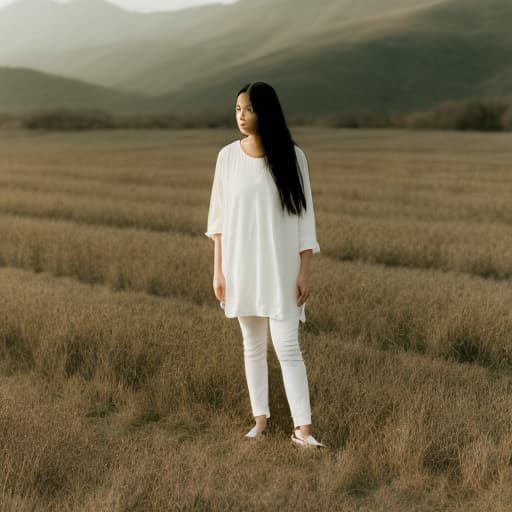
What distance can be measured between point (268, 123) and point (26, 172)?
2162cm

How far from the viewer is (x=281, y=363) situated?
169 inches

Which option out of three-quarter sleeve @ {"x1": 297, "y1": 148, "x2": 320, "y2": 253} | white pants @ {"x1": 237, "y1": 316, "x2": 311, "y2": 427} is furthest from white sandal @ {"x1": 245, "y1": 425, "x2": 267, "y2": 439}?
three-quarter sleeve @ {"x1": 297, "y1": 148, "x2": 320, "y2": 253}

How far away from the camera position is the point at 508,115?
189ft

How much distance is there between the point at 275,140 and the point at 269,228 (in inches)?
19.3

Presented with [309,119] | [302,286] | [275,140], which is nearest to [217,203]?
[275,140]

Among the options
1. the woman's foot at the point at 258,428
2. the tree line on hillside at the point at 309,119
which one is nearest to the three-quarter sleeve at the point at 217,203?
the woman's foot at the point at 258,428

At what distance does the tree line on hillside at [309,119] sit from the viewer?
59469 millimetres

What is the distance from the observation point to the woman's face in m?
4.16

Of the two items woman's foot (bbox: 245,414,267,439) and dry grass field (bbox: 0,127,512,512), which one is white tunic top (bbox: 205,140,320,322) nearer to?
woman's foot (bbox: 245,414,267,439)

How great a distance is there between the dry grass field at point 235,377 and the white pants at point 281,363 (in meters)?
0.25

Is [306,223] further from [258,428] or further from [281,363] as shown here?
[258,428]

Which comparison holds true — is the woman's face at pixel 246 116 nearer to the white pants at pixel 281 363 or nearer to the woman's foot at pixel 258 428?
the white pants at pixel 281 363

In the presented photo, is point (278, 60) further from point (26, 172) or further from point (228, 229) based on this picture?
point (228, 229)

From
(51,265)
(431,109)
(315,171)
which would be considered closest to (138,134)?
(431,109)
